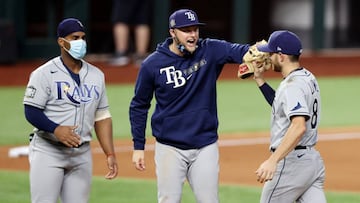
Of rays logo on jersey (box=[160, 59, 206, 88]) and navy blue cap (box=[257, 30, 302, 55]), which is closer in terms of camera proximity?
navy blue cap (box=[257, 30, 302, 55])

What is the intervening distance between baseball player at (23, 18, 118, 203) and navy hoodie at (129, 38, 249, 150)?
0.39 meters

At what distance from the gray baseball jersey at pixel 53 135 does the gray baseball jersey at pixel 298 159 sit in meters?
1.38

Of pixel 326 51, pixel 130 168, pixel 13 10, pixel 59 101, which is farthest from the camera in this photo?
pixel 326 51

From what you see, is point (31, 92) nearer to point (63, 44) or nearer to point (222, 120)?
point (63, 44)

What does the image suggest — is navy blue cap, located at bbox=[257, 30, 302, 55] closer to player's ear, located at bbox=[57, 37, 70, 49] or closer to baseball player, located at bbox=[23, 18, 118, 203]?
baseball player, located at bbox=[23, 18, 118, 203]

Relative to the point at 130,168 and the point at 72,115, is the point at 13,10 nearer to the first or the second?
the point at 130,168

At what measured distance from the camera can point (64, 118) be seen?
7.87 m

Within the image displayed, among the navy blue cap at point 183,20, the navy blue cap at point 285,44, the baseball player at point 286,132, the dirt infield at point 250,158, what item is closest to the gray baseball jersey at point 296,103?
the baseball player at point 286,132

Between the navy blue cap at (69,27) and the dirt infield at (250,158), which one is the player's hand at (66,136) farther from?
the dirt infield at (250,158)

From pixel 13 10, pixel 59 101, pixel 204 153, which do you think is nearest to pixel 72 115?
pixel 59 101

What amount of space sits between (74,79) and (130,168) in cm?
456

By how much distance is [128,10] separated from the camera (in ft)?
63.0

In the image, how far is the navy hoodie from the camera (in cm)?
792

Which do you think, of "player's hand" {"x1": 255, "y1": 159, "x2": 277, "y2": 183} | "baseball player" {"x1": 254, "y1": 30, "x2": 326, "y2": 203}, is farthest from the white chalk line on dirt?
"player's hand" {"x1": 255, "y1": 159, "x2": 277, "y2": 183}
